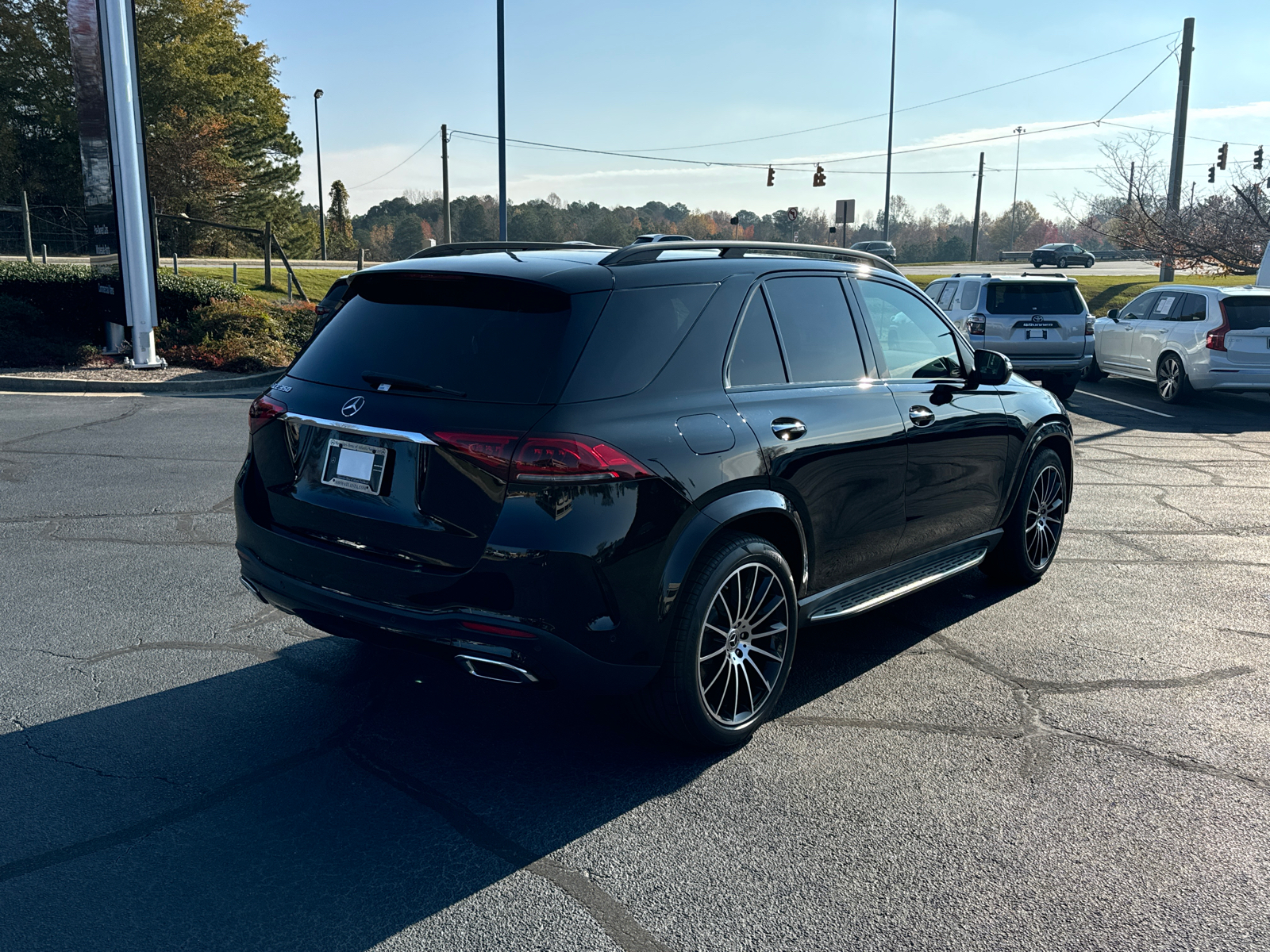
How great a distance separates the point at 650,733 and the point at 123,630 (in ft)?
9.08

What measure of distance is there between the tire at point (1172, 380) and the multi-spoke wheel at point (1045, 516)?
10.4 m

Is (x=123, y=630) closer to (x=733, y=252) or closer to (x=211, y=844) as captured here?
(x=211, y=844)

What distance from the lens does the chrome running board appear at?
4492 millimetres

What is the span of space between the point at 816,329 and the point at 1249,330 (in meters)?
12.6

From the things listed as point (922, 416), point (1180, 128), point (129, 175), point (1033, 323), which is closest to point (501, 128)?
point (129, 175)

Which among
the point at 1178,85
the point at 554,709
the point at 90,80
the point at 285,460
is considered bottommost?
the point at 554,709

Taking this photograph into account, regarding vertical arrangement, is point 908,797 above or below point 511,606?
below

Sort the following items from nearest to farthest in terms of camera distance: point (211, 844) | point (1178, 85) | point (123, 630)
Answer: point (211, 844) → point (123, 630) → point (1178, 85)

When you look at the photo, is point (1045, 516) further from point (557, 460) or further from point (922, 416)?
point (557, 460)

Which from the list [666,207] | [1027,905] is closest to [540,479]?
[1027,905]

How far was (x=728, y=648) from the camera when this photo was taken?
154 inches

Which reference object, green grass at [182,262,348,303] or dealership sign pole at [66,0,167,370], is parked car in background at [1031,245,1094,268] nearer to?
green grass at [182,262,348,303]

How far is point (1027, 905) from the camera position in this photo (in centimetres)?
296

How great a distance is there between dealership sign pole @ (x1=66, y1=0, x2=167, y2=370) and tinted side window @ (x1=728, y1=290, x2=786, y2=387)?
13549 millimetres
